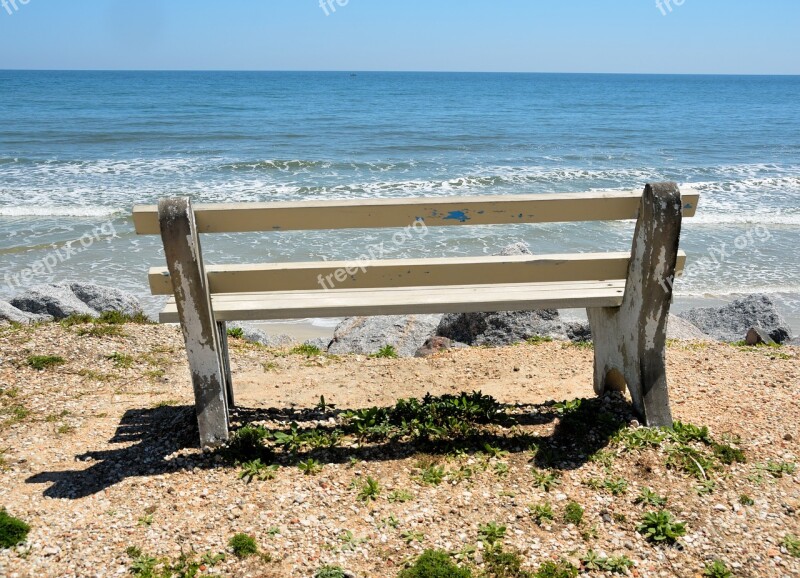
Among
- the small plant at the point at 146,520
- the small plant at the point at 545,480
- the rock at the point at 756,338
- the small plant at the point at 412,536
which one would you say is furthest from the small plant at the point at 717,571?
the rock at the point at 756,338

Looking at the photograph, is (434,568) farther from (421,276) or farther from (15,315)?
(15,315)

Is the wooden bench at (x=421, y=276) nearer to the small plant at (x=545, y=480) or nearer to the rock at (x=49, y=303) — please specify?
the small plant at (x=545, y=480)

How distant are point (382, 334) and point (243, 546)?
516 cm

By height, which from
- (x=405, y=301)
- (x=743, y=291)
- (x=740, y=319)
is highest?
(x=405, y=301)

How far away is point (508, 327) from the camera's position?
790 cm

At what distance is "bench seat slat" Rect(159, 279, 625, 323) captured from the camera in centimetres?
367

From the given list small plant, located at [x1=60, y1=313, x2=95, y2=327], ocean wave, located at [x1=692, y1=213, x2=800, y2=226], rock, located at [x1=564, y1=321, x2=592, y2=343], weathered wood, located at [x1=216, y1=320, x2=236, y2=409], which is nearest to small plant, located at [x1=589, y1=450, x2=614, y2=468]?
weathered wood, located at [x1=216, y1=320, x2=236, y2=409]

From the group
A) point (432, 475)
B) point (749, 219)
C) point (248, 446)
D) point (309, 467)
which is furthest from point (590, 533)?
point (749, 219)

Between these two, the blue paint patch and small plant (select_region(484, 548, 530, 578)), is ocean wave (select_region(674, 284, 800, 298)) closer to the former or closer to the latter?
the blue paint patch

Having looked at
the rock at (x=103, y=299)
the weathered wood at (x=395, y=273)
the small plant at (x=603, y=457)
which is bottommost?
the rock at (x=103, y=299)

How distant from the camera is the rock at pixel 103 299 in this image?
9188 millimetres

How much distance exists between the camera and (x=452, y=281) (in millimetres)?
3730

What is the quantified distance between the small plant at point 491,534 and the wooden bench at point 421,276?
1.11m

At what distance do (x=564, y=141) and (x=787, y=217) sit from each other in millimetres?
14273
